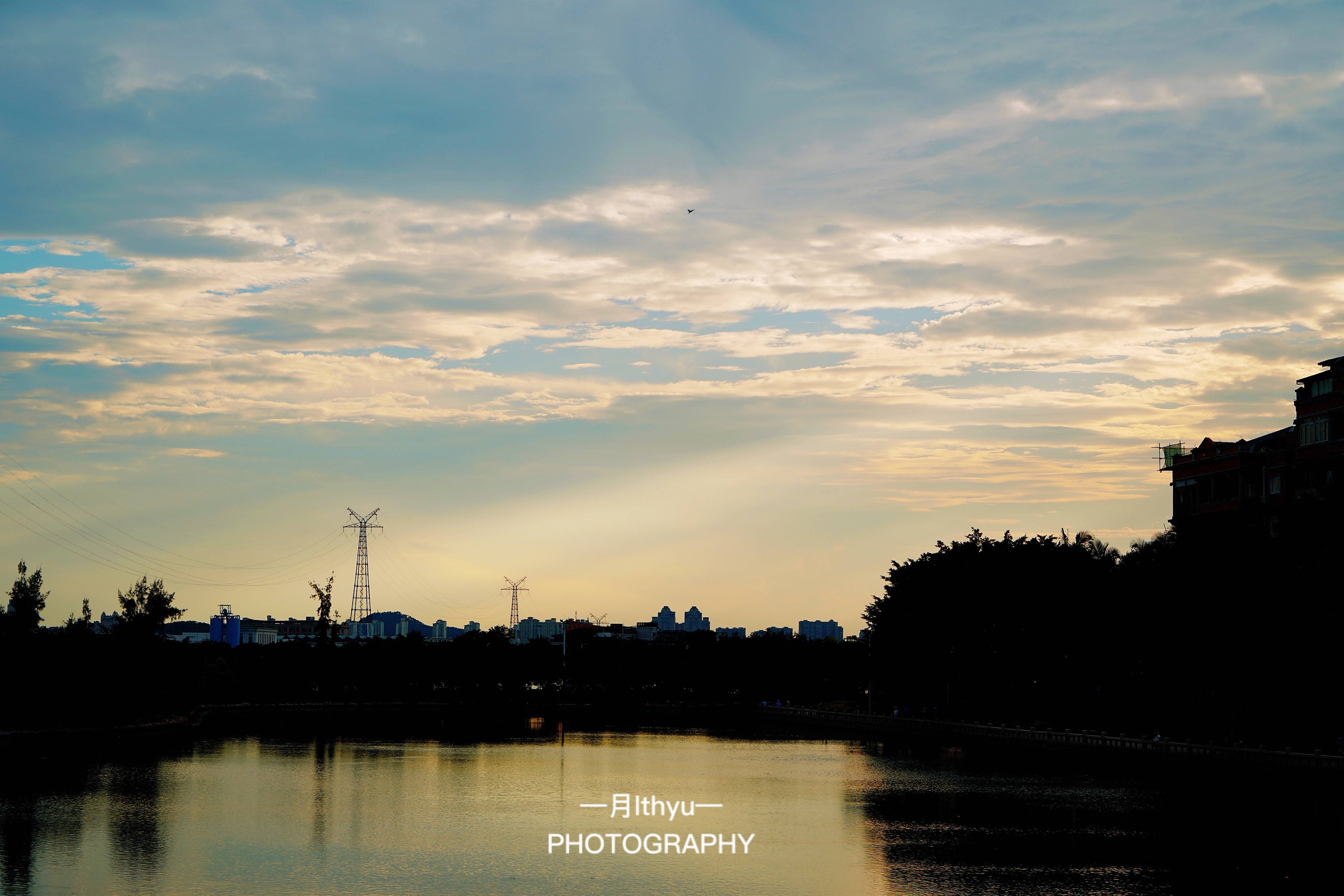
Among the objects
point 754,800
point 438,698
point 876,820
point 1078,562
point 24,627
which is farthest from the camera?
point 438,698

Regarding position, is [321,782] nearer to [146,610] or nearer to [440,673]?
[146,610]

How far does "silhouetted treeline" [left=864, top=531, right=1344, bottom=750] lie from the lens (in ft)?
211

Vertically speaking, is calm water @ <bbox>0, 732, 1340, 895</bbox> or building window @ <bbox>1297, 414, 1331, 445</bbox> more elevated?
building window @ <bbox>1297, 414, 1331, 445</bbox>

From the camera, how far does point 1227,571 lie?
6850 centimetres

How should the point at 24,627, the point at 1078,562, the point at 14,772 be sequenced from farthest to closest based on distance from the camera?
the point at 1078,562 < the point at 24,627 < the point at 14,772

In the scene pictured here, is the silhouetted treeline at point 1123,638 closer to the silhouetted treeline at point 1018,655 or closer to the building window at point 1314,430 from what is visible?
the silhouetted treeline at point 1018,655

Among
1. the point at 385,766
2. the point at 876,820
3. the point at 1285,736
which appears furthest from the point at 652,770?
the point at 1285,736

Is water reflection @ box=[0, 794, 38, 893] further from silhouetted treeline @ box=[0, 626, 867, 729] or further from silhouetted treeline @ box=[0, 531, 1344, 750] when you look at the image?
silhouetted treeline @ box=[0, 626, 867, 729]

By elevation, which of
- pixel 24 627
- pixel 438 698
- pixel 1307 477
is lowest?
pixel 438 698

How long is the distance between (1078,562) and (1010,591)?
19.6 feet

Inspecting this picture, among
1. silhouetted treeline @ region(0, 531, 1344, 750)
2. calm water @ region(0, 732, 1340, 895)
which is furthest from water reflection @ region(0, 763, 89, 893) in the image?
silhouetted treeline @ region(0, 531, 1344, 750)

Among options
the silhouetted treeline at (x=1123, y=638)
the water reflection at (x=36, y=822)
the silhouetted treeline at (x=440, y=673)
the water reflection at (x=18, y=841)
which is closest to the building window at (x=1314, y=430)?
the silhouetted treeline at (x=1123, y=638)

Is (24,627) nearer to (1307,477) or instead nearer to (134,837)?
(134,837)

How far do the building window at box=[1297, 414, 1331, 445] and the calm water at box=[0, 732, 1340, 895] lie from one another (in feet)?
102
